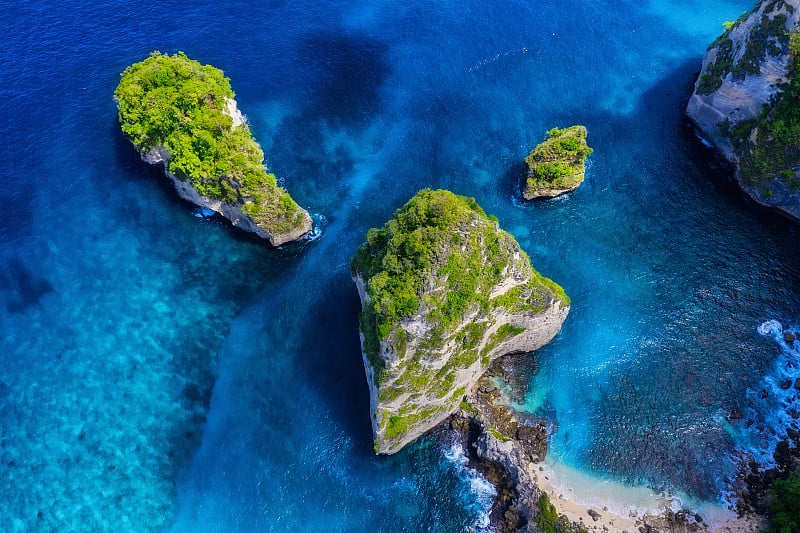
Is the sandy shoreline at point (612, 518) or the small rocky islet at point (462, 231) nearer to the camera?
the small rocky islet at point (462, 231)

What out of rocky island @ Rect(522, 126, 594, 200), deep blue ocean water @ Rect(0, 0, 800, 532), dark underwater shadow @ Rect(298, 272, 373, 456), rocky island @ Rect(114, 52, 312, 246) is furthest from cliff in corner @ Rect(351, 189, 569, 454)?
rocky island @ Rect(522, 126, 594, 200)

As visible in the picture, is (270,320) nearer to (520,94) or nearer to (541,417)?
(541,417)

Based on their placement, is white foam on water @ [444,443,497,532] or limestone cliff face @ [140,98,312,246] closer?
white foam on water @ [444,443,497,532]

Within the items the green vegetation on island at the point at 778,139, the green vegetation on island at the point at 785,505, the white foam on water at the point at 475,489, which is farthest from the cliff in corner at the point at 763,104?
the white foam on water at the point at 475,489

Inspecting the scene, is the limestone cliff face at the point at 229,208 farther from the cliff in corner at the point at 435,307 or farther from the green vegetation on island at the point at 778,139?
the green vegetation on island at the point at 778,139

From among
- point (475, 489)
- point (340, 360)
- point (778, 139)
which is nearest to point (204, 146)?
point (340, 360)

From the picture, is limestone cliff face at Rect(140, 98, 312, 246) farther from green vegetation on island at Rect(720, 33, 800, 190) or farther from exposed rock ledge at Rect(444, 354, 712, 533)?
green vegetation on island at Rect(720, 33, 800, 190)
